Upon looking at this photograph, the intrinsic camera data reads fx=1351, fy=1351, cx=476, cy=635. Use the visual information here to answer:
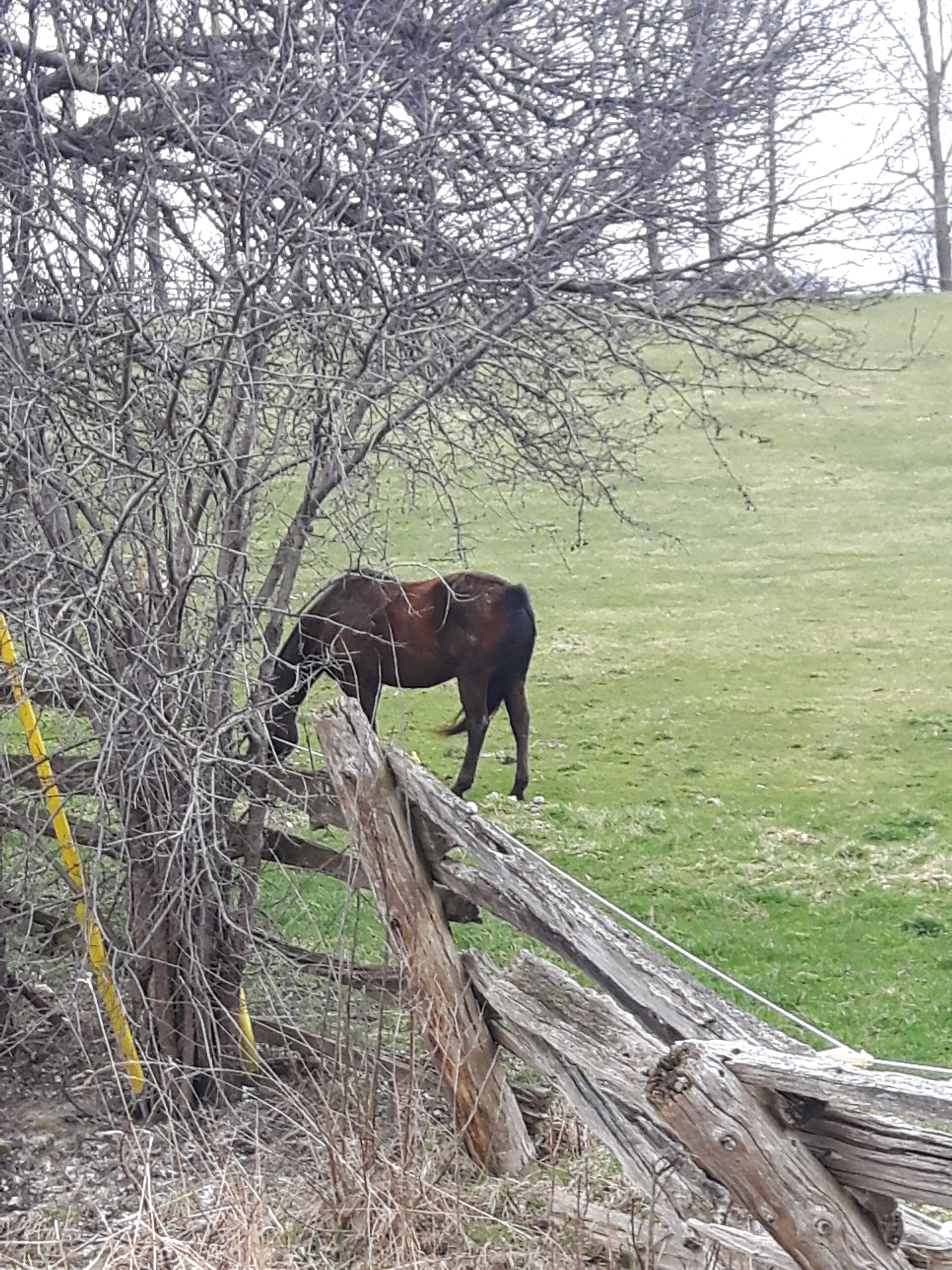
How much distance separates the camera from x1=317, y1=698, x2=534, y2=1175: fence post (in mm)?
4324

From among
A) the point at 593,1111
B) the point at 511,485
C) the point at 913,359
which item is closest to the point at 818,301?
the point at 913,359

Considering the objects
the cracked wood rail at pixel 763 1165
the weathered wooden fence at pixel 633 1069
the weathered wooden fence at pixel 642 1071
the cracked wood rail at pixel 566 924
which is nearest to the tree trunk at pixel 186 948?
the weathered wooden fence at pixel 633 1069

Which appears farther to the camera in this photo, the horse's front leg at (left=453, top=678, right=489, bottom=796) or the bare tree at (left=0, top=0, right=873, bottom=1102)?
the horse's front leg at (left=453, top=678, right=489, bottom=796)

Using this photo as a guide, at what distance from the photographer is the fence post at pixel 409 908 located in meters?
4.32

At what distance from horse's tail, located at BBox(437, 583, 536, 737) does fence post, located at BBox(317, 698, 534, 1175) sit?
456 cm

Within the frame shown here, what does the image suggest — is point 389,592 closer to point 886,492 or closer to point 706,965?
point 706,965

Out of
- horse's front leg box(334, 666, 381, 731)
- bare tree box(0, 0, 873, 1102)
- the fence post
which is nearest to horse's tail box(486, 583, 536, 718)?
horse's front leg box(334, 666, 381, 731)

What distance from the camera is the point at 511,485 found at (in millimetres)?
6188

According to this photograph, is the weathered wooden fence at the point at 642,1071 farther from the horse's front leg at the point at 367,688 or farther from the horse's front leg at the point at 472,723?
the horse's front leg at the point at 472,723

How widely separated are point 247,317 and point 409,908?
2.25 meters

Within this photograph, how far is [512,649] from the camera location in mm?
9047

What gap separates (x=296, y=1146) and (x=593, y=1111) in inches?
60.1

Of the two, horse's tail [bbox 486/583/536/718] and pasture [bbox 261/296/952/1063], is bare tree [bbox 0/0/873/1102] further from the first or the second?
horse's tail [bbox 486/583/536/718]

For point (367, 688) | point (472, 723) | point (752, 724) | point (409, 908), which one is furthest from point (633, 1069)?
point (752, 724)
